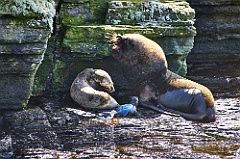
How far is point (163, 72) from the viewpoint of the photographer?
343 inches

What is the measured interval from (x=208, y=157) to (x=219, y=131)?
95 centimetres

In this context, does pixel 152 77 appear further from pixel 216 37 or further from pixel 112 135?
pixel 216 37

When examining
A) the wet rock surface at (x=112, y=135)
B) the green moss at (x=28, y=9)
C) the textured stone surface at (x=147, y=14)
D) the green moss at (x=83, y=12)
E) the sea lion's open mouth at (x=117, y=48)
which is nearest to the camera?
the wet rock surface at (x=112, y=135)

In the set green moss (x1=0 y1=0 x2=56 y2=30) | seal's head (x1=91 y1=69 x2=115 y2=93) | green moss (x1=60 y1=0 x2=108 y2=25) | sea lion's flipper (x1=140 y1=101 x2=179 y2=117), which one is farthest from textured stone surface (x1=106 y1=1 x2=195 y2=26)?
green moss (x1=0 y1=0 x2=56 y2=30)

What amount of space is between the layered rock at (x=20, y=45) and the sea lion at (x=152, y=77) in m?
1.53

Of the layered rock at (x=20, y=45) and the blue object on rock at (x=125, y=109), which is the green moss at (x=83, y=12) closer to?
the layered rock at (x=20, y=45)

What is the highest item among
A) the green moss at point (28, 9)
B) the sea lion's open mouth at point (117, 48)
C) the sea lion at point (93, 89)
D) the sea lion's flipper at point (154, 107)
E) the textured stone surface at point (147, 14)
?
the green moss at point (28, 9)

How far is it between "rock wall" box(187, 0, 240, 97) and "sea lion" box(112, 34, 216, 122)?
2426mm

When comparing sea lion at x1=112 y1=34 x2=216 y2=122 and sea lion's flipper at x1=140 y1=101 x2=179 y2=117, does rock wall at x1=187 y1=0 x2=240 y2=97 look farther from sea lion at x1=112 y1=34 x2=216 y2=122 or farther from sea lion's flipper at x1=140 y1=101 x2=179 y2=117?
sea lion's flipper at x1=140 y1=101 x2=179 y2=117

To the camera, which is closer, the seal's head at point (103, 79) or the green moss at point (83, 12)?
the seal's head at point (103, 79)

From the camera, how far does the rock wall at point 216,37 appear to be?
1120 cm

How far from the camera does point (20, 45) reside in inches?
294

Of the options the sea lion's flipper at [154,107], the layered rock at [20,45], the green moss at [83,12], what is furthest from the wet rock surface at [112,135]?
the green moss at [83,12]

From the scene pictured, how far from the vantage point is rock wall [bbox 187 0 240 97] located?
441 inches
